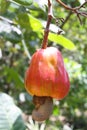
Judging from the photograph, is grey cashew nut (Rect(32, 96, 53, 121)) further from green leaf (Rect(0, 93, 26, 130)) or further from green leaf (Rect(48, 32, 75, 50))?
green leaf (Rect(48, 32, 75, 50))

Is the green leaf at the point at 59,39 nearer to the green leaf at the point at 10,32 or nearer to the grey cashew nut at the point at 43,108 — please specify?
the green leaf at the point at 10,32

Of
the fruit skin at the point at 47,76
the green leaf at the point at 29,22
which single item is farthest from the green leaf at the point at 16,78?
the fruit skin at the point at 47,76

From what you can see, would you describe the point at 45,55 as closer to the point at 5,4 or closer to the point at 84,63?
the point at 5,4

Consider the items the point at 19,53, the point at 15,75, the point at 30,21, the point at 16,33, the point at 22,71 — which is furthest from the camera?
the point at 19,53

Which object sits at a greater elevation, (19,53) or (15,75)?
(15,75)

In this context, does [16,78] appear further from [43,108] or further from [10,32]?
[43,108]

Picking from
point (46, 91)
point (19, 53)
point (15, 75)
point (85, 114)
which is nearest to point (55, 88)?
point (46, 91)

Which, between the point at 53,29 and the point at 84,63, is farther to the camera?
the point at 84,63
